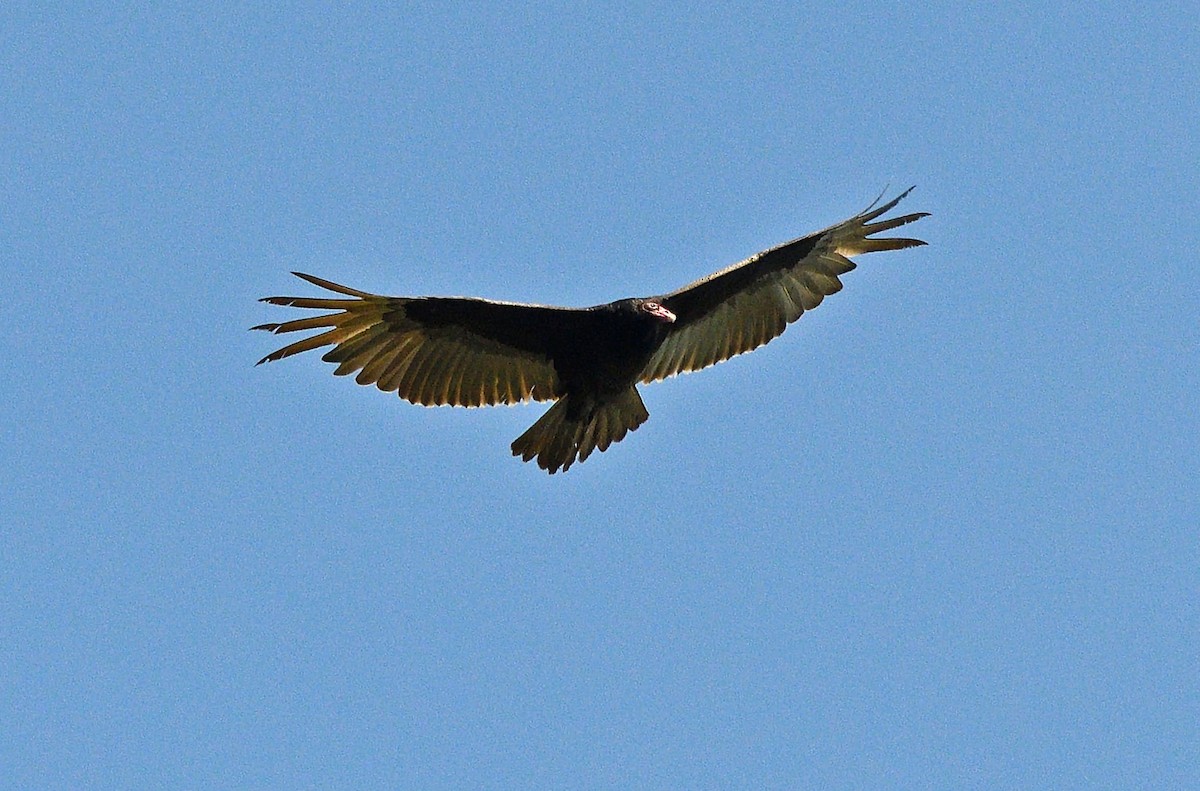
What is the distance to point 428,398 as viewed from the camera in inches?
520

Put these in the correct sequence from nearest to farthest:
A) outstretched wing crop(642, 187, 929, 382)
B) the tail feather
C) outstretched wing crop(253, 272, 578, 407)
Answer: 1. outstretched wing crop(253, 272, 578, 407)
2. the tail feather
3. outstretched wing crop(642, 187, 929, 382)

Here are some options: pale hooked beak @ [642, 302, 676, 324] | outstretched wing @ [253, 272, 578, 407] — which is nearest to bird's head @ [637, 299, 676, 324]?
pale hooked beak @ [642, 302, 676, 324]

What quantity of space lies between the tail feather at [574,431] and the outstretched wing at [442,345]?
0.24 meters

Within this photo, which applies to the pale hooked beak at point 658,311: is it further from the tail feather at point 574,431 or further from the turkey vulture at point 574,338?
the tail feather at point 574,431

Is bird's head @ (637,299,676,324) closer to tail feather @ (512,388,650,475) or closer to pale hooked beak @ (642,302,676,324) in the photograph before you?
pale hooked beak @ (642,302,676,324)

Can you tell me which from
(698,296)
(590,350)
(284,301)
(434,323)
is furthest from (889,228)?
(284,301)

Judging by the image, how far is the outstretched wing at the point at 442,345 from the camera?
12609 mm

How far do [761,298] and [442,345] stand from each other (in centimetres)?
259

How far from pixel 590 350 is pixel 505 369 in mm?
764

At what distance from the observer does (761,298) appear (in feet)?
45.4

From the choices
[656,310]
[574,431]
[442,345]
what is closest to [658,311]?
[656,310]

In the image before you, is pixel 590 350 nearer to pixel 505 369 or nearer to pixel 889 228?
pixel 505 369

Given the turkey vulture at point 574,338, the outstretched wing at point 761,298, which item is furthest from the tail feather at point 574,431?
the outstretched wing at point 761,298

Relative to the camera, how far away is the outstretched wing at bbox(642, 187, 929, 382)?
13.6 meters
